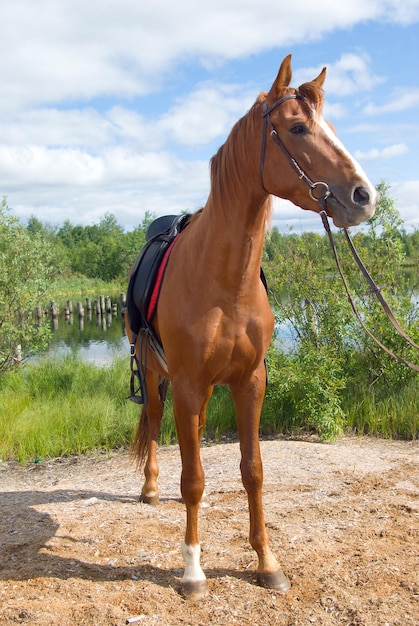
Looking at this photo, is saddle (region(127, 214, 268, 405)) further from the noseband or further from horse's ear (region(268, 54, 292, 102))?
horse's ear (region(268, 54, 292, 102))

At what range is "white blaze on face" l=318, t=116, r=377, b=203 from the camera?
8.23ft

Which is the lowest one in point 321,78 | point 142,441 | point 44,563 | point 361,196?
point 44,563

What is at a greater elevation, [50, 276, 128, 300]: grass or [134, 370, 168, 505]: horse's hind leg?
[50, 276, 128, 300]: grass

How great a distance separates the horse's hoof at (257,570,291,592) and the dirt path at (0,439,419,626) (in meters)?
0.05

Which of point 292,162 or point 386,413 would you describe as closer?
point 292,162

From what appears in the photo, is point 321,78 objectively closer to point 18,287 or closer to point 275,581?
point 275,581

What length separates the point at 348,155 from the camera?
260 centimetres

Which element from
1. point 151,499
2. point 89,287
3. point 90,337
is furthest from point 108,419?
point 89,287

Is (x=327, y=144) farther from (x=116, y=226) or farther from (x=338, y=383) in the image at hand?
(x=116, y=226)

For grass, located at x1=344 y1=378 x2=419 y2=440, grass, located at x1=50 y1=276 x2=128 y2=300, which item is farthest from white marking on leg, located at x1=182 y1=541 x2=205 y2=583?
grass, located at x1=50 y1=276 x2=128 y2=300

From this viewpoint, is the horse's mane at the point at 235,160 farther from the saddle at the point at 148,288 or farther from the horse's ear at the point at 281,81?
the saddle at the point at 148,288

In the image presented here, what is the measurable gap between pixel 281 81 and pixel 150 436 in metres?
3.24

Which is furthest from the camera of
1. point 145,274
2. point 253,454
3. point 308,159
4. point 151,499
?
point 151,499

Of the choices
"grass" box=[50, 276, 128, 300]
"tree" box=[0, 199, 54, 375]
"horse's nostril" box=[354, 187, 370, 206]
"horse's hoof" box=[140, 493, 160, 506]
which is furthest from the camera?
"grass" box=[50, 276, 128, 300]
